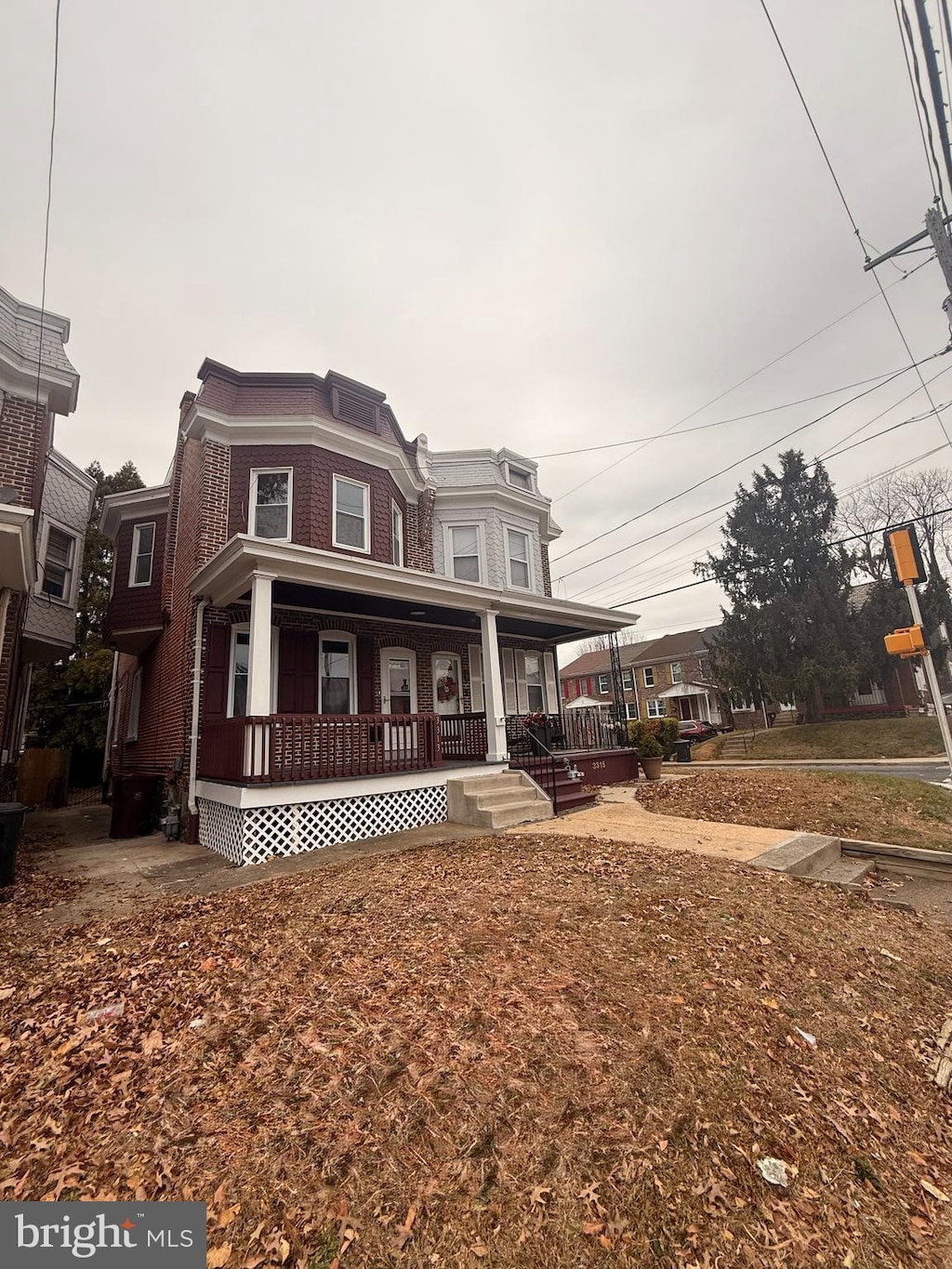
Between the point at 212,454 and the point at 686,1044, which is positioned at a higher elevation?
the point at 212,454

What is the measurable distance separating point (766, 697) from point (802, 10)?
89.3 ft

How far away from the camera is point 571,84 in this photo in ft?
23.3

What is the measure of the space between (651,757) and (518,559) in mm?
6571

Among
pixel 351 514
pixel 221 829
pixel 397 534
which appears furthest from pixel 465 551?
pixel 221 829

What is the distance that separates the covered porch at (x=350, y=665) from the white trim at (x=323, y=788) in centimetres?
9

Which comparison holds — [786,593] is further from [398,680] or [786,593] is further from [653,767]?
[398,680]

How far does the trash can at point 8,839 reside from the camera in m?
6.20

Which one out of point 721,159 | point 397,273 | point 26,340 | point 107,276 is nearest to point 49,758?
point 26,340

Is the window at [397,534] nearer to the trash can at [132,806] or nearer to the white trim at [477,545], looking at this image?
the white trim at [477,545]

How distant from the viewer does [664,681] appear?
146ft

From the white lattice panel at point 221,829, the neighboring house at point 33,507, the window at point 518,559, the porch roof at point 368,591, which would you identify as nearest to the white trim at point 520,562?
the window at point 518,559

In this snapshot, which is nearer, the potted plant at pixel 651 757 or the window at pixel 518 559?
the potted plant at pixel 651 757

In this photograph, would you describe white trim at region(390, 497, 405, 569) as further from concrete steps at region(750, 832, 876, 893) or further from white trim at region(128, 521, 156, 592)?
concrete steps at region(750, 832, 876, 893)

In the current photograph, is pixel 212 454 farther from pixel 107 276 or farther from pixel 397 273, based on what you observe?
pixel 397 273
